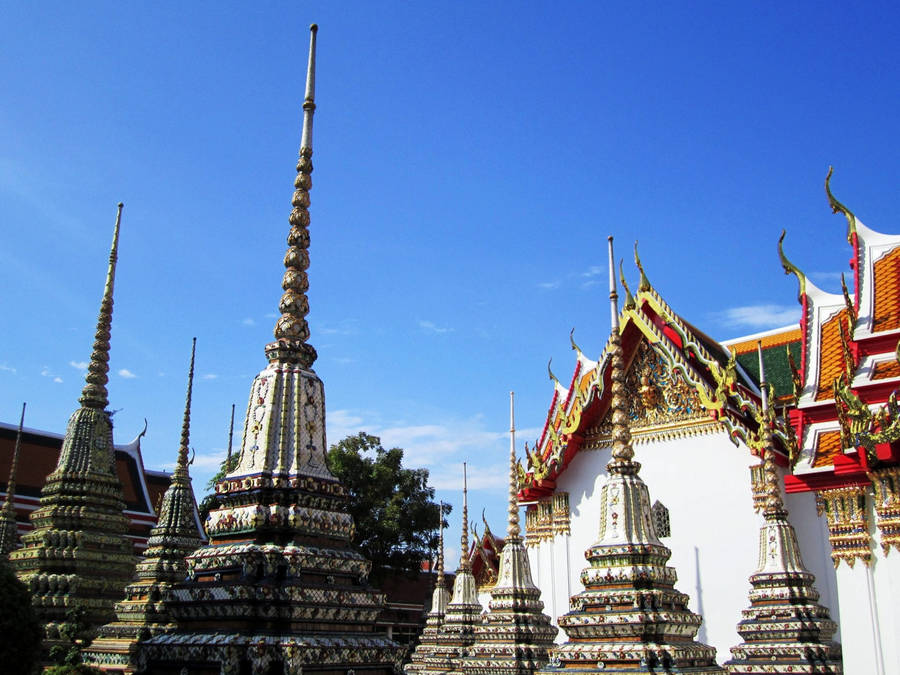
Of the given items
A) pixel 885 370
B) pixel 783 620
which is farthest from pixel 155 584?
pixel 885 370

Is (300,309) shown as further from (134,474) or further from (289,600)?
(134,474)

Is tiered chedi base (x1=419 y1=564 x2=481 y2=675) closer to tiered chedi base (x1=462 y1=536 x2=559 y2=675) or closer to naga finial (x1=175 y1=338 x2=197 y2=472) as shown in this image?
tiered chedi base (x1=462 y1=536 x2=559 y2=675)

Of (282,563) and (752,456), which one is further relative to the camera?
(752,456)

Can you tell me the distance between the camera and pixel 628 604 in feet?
23.9

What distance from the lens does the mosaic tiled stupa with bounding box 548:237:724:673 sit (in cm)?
708

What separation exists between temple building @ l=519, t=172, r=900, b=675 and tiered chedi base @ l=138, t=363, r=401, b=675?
6.36m

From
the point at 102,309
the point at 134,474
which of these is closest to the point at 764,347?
the point at 102,309

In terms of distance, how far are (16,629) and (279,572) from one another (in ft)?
7.08

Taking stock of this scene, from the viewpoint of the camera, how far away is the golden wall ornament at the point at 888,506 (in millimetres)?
9086

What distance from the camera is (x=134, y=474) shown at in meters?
22.7

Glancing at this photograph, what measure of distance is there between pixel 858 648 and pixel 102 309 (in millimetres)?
10898

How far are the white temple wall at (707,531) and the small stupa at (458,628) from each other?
1.85 metres

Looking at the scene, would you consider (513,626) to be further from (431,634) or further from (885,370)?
(885,370)

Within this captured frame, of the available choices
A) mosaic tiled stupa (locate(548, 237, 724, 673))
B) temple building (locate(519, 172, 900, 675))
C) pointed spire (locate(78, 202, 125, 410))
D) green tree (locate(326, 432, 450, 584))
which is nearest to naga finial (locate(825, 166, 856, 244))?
temple building (locate(519, 172, 900, 675))
